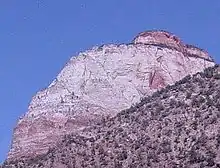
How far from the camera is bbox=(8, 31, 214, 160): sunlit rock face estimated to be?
225ft

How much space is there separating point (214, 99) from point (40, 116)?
2693cm

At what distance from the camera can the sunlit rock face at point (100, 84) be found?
68562 millimetres

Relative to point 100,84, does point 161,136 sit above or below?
below

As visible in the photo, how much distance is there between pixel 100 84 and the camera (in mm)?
73000

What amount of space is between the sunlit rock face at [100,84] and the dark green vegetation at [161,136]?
1363 cm

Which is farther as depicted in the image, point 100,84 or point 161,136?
point 100,84

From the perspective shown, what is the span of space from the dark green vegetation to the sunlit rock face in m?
13.6

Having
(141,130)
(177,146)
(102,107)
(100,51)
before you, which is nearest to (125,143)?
(141,130)

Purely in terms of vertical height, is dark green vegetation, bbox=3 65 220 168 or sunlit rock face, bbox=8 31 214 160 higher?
sunlit rock face, bbox=8 31 214 160

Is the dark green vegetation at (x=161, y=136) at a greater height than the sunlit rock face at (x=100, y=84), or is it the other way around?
the sunlit rock face at (x=100, y=84)

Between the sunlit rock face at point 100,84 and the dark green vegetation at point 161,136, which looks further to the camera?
the sunlit rock face at point 100,84

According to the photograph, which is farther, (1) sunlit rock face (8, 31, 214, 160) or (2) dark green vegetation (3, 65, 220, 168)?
(1) sunlit rock face (8, 31, 214, 160)

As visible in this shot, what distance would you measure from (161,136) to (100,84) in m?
27.9

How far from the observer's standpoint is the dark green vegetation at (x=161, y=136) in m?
41.9
